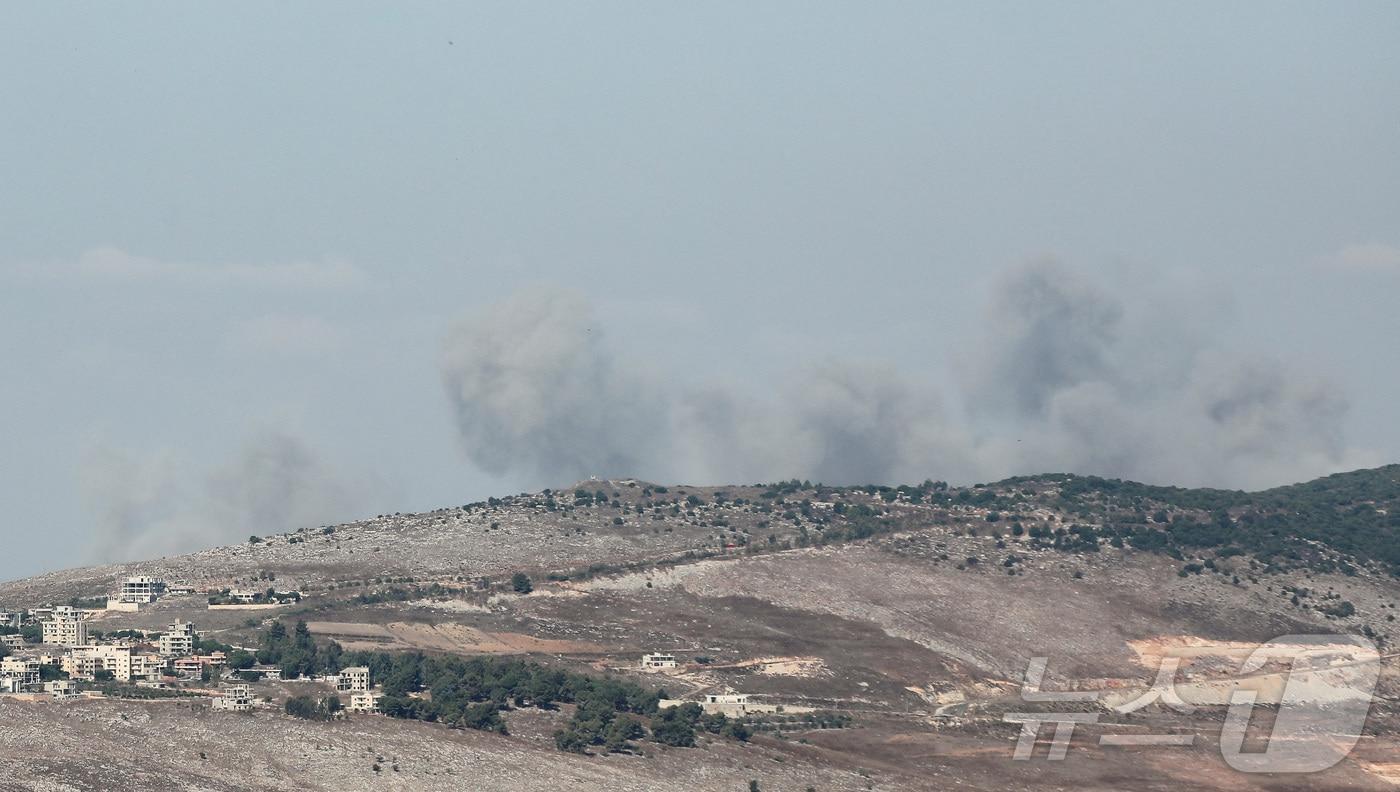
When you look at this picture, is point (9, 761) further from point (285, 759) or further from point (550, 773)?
point (550, 773)

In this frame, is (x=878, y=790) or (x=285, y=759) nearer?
(x=285, y=759)

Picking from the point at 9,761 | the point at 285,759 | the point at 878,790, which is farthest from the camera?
the point at 878,790

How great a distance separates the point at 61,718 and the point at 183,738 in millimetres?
10861

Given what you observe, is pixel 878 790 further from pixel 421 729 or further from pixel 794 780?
pixel 421 729

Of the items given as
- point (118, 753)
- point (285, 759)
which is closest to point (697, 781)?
point (285, 759)

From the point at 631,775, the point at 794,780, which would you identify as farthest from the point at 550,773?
the point at 794,780

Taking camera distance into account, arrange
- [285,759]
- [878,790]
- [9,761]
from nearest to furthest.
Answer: [9,761] < [285,759] < [878,790]

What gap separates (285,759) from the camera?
18475 cm

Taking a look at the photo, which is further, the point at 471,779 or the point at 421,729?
the point at 421,729

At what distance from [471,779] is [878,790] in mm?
36369

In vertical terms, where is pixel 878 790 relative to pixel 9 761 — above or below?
above

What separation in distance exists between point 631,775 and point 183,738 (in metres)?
37.7

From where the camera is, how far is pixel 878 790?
198 m

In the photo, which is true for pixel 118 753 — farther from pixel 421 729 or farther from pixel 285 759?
pixel 421 729
